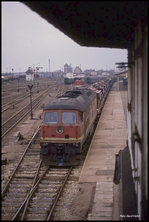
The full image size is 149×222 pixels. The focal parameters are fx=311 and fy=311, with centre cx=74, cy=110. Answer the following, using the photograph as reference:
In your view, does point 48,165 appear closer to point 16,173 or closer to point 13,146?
point 16,173

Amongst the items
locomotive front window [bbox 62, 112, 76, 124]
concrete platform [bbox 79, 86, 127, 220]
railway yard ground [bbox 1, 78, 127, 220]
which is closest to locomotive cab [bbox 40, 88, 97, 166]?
locomotive front window [bbox 62, 112, 76, 124]

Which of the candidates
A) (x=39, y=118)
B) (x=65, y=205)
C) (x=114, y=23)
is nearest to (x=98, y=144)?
(x=65, y=205)

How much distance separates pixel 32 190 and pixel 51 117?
4.24m

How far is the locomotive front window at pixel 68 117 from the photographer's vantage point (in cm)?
1505

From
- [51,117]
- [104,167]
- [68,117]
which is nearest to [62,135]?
[68,117]

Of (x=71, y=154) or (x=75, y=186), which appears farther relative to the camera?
(x=71, y=154)

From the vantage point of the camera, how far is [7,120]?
90.7ft

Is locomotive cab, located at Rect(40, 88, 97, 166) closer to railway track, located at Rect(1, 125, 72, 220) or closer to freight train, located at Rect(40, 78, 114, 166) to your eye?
freight train, located at Rect(40, 78, 114, 166)

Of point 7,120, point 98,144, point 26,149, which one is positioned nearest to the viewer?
point 26,149

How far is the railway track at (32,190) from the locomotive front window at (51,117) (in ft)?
7.09

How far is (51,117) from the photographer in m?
15.2

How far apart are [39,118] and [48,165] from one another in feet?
46.9

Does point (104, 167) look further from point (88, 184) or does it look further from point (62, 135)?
point (62, 135)

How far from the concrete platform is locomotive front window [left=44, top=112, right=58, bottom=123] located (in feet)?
8.73
